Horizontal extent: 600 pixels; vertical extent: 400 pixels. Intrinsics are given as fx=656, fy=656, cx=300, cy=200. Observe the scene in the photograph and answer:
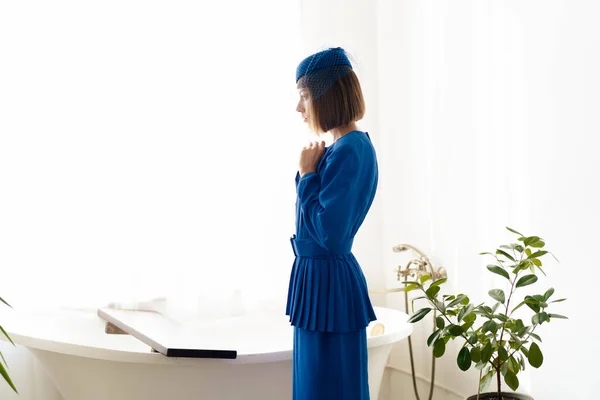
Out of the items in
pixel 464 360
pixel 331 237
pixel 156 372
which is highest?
pixel 331 237

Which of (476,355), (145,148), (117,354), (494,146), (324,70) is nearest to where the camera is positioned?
(324,70)

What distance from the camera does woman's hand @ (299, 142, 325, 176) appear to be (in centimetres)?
176

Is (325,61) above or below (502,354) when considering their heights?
above

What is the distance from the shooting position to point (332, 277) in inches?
68.4

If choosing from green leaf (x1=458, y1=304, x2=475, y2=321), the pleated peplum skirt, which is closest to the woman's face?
the pleated peplum skirt

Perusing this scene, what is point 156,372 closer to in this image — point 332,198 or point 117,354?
point 117,354

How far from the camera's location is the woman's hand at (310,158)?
1762mm

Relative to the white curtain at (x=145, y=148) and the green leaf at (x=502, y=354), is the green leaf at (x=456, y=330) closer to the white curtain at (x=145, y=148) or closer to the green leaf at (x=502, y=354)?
the green leaf at (x=502, y=354)

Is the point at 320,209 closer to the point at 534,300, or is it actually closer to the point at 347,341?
the point at 347,341

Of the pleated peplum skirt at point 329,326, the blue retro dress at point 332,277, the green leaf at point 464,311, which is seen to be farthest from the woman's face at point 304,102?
the green leaf at point 464,311

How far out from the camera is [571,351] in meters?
2.07

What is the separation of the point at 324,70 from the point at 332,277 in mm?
554

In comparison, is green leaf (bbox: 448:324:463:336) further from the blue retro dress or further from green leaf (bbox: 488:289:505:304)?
the blue retro dress

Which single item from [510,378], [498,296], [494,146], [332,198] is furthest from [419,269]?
[332,198]
